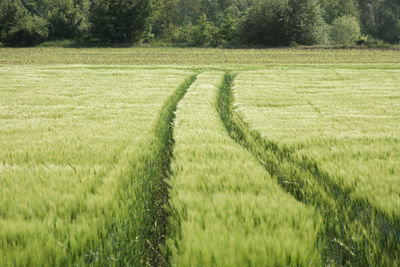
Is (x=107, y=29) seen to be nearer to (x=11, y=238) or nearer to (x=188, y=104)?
(x=188, y=104)

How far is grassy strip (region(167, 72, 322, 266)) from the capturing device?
1.66 meters

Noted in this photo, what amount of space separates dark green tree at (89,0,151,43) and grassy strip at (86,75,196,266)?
179 feet

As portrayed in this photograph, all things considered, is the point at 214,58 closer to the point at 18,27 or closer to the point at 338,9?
the point at 18,27

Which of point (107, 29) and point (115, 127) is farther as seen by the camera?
point (107, 29)

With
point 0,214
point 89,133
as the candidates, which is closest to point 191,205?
point 0,214

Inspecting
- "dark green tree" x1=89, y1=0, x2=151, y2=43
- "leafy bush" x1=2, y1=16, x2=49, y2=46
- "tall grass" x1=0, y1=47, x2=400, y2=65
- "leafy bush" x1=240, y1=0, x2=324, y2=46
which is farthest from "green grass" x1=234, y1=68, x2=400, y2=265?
"leafy bush" x1=2, y1=16, x2=49, y2=46

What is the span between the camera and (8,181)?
2.84 meters

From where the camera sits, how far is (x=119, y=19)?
5419cm

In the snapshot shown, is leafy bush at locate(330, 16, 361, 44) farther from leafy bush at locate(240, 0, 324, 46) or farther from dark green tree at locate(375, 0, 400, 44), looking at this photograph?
leafy bush at locate(240, 0, 324, 46)

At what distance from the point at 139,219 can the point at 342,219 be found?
182 centimetres

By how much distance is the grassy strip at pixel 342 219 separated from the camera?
77.5 inches

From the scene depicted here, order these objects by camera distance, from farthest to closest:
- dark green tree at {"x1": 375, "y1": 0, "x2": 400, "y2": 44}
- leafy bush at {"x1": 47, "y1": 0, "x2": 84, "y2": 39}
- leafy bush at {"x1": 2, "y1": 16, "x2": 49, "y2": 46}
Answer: dark green tree at {"x1": 375, "y1": 0, "x2": 400, "y2": 44}
leafy bush at {"x1": 47, "y1": 0, "x2": 84, "y2": 39}
leafy bush at {"x1": 2, "y1": 16, "x2": 49, "y2": 46}

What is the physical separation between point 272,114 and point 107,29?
53.0m

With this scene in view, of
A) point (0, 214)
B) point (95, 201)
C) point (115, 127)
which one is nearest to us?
point (0, 214)
